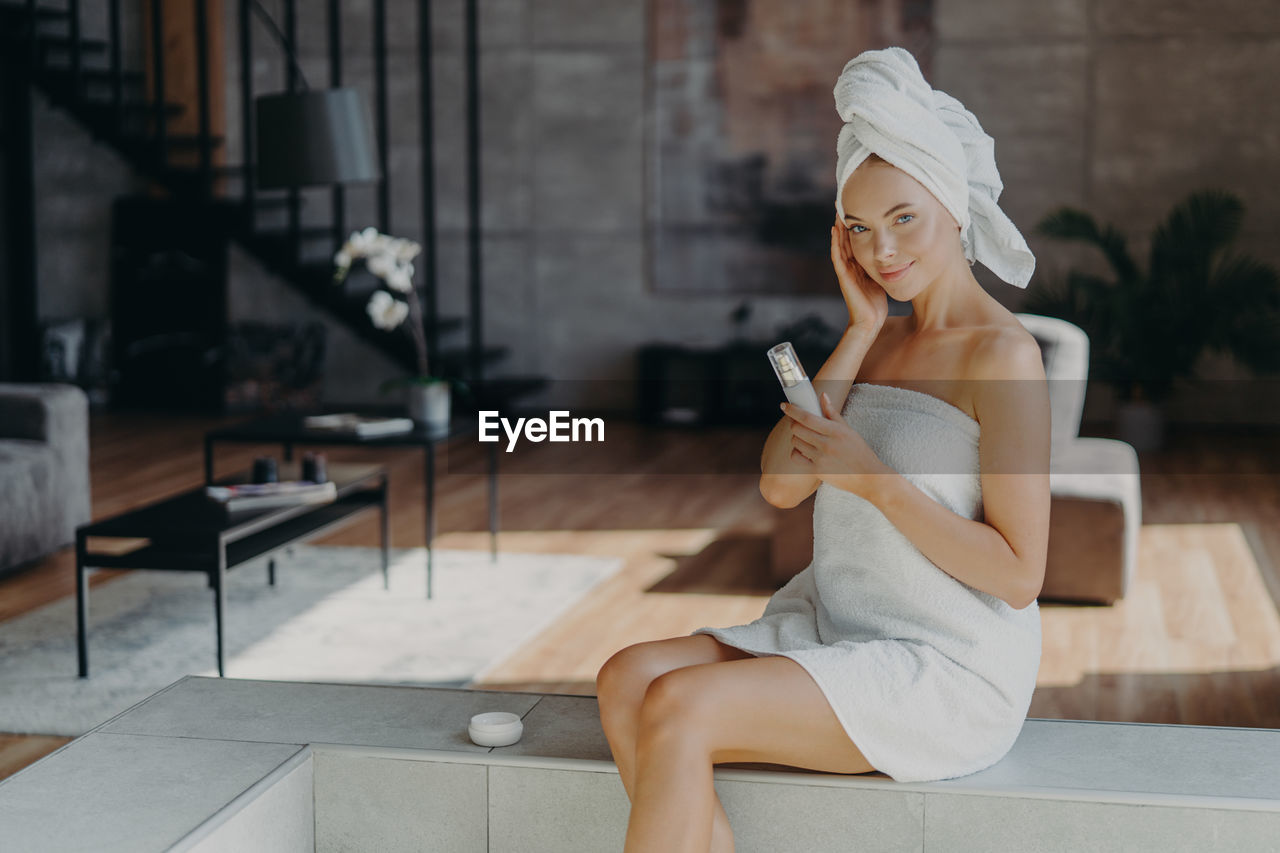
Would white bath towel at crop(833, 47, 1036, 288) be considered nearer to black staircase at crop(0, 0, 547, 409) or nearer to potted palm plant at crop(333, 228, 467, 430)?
potted palm plant at crop(333, 228, 467, 430)

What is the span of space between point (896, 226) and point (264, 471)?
2.64m

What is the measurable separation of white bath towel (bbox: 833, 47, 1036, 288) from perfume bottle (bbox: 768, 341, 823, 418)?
0.73 ft

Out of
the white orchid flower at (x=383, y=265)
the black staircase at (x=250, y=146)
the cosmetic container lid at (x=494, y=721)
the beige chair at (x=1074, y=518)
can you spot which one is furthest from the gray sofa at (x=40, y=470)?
the cosmetic container lid at (x=494, y=721)

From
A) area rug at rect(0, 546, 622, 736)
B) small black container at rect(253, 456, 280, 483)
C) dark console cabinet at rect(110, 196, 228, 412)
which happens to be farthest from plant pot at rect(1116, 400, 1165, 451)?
dark console cabinet at rect(110, 196, 228, 412)

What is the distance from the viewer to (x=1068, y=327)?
180 inches

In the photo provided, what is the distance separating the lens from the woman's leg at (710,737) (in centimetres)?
153

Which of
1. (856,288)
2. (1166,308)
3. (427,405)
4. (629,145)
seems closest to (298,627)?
(427,405)

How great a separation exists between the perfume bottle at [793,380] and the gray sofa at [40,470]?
3.44m

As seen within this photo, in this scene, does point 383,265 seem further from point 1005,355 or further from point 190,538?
point 1005,355

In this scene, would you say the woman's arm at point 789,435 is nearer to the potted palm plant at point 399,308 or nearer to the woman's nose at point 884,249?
the woman's nose at point 884,249

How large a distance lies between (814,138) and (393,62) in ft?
8.85

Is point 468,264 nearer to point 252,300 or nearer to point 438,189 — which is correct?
point 438,189

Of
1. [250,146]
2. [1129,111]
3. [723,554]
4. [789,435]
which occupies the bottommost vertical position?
[723,554]

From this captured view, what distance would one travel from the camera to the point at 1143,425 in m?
7.14
